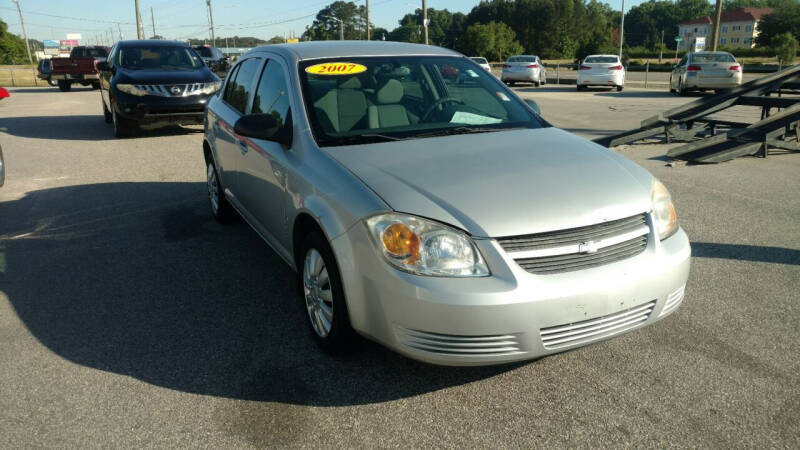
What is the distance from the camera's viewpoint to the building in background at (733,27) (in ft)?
438

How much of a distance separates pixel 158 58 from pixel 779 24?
282 feet

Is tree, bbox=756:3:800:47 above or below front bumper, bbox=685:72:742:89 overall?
above

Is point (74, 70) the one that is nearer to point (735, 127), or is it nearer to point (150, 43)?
point (150, 43)

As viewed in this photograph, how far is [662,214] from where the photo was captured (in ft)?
10.6

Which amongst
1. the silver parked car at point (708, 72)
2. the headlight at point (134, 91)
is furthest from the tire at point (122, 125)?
the silver parked car at point (708, 72)

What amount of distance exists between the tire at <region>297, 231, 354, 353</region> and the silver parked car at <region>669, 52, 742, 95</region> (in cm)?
2088

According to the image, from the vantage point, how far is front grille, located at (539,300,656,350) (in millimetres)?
2766

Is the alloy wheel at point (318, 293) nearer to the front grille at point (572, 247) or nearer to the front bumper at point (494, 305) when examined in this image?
the front bumper at point (494, 305)

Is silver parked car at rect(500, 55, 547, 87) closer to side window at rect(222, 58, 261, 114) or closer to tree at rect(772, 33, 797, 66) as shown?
side window at rect(222, 58, 261, 114)

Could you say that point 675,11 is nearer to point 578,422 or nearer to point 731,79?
point 731,79

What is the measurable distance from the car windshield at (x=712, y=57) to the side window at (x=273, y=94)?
20.6 m

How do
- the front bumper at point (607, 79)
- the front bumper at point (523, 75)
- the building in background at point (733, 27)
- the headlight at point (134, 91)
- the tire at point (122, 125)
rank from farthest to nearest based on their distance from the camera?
1. the building in background at point (733, 27)
2. the front bumper at point (523, 75)
3. the front bumper at point (607, 79)
4. the tire at point (122, 125)
5. the headlight at point (134, 91)

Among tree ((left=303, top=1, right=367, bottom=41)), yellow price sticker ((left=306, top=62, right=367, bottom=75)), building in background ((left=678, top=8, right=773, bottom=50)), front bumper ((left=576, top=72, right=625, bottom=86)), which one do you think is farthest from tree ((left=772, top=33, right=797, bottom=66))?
tree ((left=303, top=1, right=367, bottom=41))

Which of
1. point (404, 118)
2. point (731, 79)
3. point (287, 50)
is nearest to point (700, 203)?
point (404, 118)
